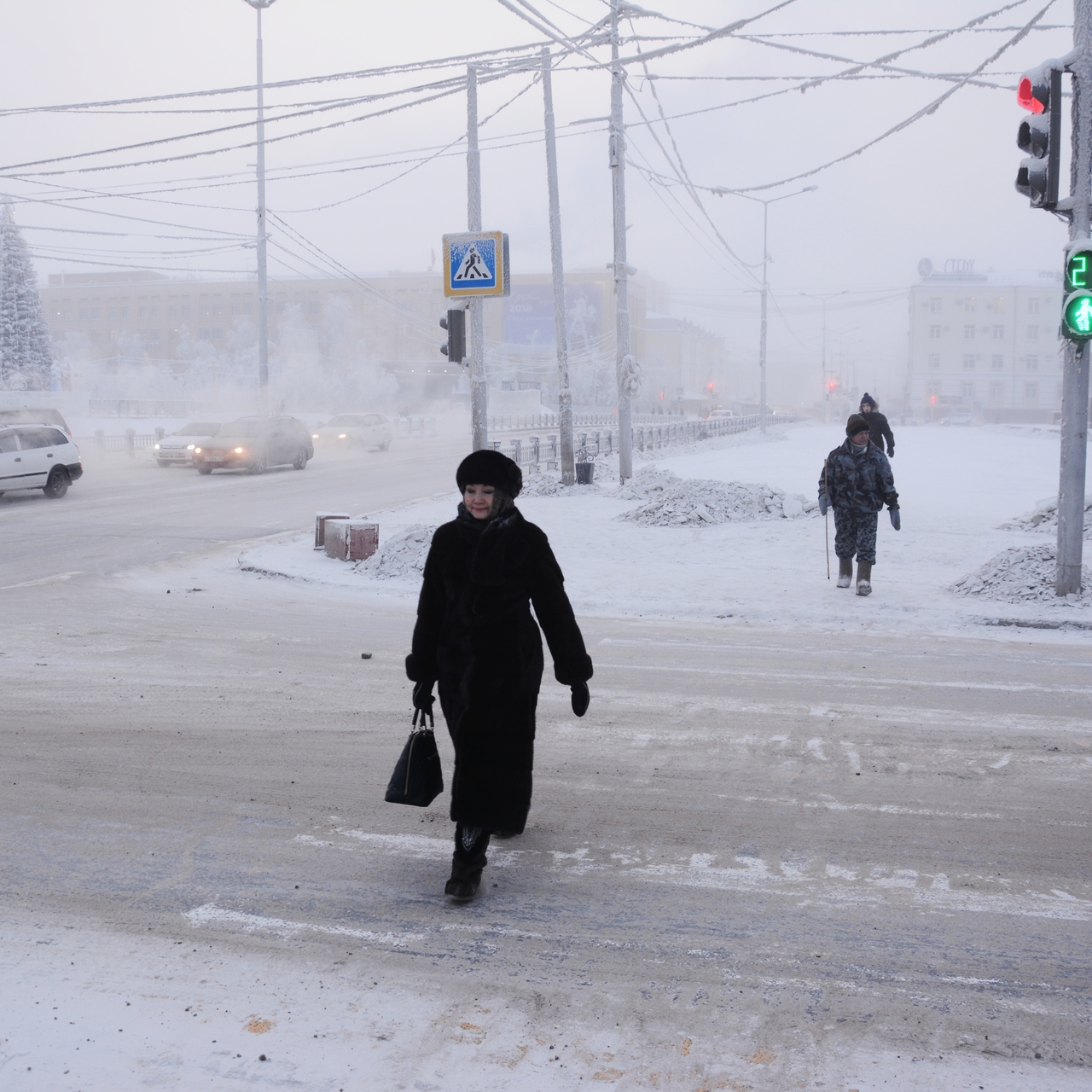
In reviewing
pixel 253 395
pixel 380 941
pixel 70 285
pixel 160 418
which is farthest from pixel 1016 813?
pixel 70 285

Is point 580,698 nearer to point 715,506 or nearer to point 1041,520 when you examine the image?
point 1041,520

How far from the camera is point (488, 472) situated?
4.12 m

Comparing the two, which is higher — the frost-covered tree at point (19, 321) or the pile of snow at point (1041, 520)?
the frost-covered tree at point (19, 321)

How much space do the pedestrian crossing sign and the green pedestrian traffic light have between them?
272 inches

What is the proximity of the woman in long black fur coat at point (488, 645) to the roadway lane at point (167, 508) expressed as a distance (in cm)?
929

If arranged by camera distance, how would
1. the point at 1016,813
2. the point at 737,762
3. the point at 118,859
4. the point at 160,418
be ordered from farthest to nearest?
the point at 160,418
the point at 737,762
the point at 1016,813
the point at 118,859

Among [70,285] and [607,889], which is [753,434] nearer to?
[607,889]

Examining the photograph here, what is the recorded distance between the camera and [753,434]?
58844 millimetres

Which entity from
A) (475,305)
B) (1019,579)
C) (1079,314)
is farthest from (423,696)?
(475,305)

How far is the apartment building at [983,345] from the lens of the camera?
110m

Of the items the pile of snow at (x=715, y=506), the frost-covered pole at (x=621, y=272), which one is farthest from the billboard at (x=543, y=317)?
the pile of snow at (x=715, y=506)

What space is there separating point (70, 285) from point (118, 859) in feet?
473

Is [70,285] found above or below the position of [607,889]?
above

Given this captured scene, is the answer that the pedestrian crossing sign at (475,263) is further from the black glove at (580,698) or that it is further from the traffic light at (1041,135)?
the black glove at (580,698)
